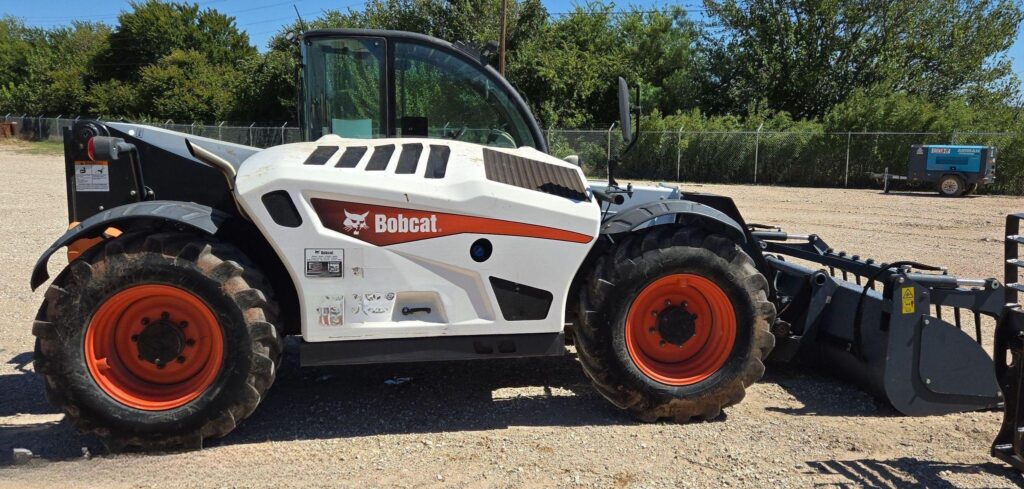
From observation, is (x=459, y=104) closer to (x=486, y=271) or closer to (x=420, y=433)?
(x=486, y=271)

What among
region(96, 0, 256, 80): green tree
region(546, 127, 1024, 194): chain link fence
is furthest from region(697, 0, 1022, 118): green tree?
region(96, 0, 256, 80): green tree

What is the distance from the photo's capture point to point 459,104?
15.3 feet

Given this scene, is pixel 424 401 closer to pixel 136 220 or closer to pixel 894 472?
pixel 136 220

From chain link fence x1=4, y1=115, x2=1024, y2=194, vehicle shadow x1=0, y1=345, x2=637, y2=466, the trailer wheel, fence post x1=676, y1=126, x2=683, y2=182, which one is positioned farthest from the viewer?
fence post x1=676, y1=126, x2=683, y2=182

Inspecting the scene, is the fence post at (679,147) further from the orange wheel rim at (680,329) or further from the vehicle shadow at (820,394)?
the orange wheel rim at (680,329)

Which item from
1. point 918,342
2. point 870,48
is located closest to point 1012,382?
point 918,342

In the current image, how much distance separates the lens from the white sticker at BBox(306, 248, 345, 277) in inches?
151

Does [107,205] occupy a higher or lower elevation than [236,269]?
higher

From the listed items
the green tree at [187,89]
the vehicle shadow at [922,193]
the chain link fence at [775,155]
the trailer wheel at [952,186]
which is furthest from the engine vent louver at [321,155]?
the green tree at [187,89]

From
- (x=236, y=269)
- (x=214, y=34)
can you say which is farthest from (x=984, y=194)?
(x=214, y=34)

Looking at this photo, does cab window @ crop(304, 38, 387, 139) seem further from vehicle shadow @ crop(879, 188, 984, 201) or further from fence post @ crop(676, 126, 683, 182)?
fence post @ crop(676, 126, 683, 182)

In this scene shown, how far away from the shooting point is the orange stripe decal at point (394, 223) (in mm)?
3825

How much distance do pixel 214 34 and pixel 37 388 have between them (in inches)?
2040

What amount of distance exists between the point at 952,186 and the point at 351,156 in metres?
22.9
